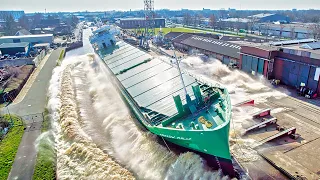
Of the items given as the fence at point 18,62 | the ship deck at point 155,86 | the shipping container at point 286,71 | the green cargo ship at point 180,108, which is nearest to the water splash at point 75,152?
the green cargo ship at point 180,108

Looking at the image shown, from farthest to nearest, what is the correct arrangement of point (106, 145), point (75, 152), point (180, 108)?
1. point (106, 145)
2. point (75, 152)
3. point (180, 108)

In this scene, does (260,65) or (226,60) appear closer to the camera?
(260,65)

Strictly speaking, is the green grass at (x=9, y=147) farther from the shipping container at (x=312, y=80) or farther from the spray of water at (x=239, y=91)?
the shipping container at (x=312, y=80)

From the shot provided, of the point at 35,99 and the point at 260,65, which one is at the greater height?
the point at 260,65

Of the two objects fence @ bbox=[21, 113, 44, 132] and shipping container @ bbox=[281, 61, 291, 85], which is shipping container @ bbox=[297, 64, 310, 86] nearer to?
shipping container @ bbox=[281, 61, 291, 85]

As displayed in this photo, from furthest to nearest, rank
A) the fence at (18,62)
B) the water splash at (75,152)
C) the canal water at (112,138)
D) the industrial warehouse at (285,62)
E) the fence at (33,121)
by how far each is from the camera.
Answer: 1. the fence at (18,62)
2. the industrial warehouse at (285,62)
3. the fence at (33,121)
4. the water splash at (75,152)
5. the canal water at (112,138)

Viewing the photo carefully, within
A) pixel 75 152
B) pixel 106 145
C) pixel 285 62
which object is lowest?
pixel 106 145

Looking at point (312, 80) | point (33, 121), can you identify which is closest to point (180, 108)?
point (33, 121)

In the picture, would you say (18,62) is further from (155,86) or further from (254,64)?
(254,64)
